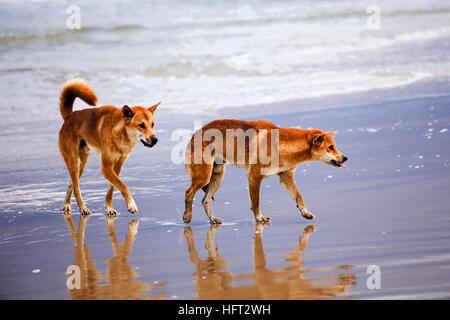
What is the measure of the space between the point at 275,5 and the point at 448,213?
24636 millimetres

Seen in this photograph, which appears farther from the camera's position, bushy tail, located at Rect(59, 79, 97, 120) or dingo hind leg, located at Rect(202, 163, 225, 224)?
bushy tail, located at Rect(59, 79, 97, 120)

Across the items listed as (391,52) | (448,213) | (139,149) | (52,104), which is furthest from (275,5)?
(448,213)

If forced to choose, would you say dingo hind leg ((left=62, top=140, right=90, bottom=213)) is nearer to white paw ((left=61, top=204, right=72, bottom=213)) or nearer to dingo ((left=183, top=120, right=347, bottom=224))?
white paw ((left=61, top=204, right=72, bottom=213))

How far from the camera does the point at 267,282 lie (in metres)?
5.32

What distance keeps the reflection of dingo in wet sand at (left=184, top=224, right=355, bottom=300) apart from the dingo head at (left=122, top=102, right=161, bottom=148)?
188 centimetres

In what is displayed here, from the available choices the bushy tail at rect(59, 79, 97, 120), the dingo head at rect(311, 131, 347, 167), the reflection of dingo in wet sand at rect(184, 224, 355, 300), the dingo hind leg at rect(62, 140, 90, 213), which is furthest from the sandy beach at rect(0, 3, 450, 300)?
the bushy tail at rect(59, 79, 97, 120)

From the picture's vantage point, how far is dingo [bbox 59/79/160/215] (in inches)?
303

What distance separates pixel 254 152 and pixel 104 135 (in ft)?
5.58

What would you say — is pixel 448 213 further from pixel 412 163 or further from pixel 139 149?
pixel 139 149

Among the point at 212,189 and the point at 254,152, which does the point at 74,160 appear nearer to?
the point at 212,189

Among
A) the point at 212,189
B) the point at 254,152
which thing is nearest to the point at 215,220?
the point at 212,189

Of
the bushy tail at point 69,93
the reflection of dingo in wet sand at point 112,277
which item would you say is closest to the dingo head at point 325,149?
the reflection of dingo in wet sand at point 112,277

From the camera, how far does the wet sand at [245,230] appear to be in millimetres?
5332

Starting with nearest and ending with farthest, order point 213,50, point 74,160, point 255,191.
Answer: point 255,191, point 74,160, point 213,50
